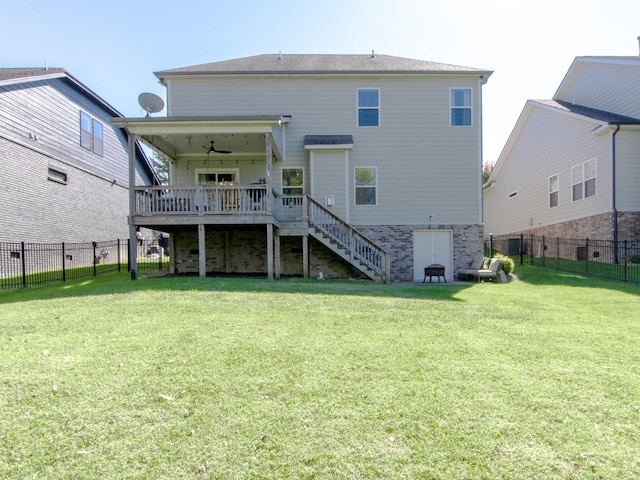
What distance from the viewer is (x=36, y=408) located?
2.94 meters

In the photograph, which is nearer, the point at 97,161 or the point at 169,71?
the point at 169,71

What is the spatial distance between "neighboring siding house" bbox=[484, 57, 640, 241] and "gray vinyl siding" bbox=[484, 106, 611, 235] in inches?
1.6

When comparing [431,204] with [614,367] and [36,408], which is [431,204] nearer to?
[614,367]

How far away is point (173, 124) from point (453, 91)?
34.0 ft

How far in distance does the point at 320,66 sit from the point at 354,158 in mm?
3999

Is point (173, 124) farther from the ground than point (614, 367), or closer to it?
farther from the ground

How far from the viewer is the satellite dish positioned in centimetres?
1176

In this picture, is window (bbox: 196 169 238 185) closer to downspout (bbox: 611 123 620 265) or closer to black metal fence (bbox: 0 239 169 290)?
black metal fence (bbox: 0 239 169 290)

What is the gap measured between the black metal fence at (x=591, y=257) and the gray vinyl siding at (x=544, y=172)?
52.4 inches

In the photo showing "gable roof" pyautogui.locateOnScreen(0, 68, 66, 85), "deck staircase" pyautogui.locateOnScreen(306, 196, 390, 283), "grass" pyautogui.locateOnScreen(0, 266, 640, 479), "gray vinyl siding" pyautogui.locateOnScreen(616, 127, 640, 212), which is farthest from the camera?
"gray vinyl siding" pyautogui.locateOnScreen(616, 127, 640, 212)

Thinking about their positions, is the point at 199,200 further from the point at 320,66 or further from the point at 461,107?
the point at 461,107

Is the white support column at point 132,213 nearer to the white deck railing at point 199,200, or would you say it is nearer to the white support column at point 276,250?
the white deck railing at point 199,200

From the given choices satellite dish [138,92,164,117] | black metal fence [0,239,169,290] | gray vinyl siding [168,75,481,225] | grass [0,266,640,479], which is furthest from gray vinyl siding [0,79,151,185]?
grass [0,266,640,479]

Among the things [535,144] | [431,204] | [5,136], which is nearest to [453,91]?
[431,204]
